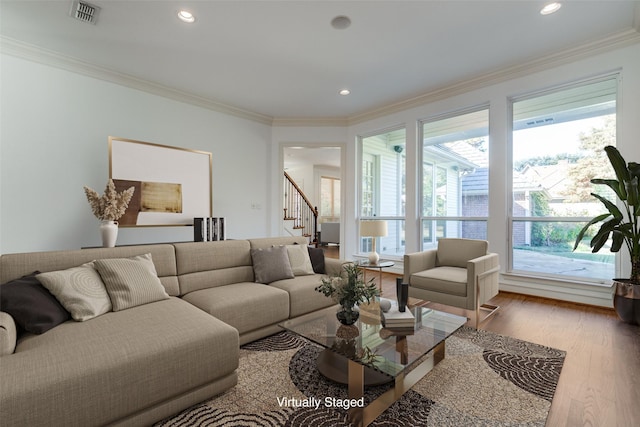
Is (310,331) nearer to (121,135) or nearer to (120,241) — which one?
(120,241)

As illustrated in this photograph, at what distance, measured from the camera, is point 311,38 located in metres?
3.04

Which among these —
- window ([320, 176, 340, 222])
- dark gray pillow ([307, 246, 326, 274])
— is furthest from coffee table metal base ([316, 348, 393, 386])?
window ([320, 176, 340, 222])

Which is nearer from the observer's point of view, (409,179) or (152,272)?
(152,272)

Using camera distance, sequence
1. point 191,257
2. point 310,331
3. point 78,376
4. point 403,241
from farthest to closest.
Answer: point 403,241, point 191,257, point 310,331, point 78,376

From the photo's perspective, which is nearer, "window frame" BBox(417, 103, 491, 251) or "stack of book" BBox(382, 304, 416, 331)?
"stack of book" BBox(382, 304, 416, 331)

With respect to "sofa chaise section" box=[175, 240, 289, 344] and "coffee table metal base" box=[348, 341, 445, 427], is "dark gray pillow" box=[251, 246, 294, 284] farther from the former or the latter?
"coffee table metal base" box=[348, 341, 445, 427]

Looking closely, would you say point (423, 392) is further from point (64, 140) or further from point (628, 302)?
point (64, 140)

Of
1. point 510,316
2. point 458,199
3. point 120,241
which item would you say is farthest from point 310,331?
point 458,199

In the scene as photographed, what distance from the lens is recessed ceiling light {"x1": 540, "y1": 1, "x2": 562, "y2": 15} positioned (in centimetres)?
258

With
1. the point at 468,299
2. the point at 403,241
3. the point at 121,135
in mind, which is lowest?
the point at 468,299

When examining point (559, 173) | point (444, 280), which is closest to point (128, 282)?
point (444, 280)

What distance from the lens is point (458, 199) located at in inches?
173

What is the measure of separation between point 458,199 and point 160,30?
431 centimetres

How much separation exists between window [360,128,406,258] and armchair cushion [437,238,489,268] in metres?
1.62
